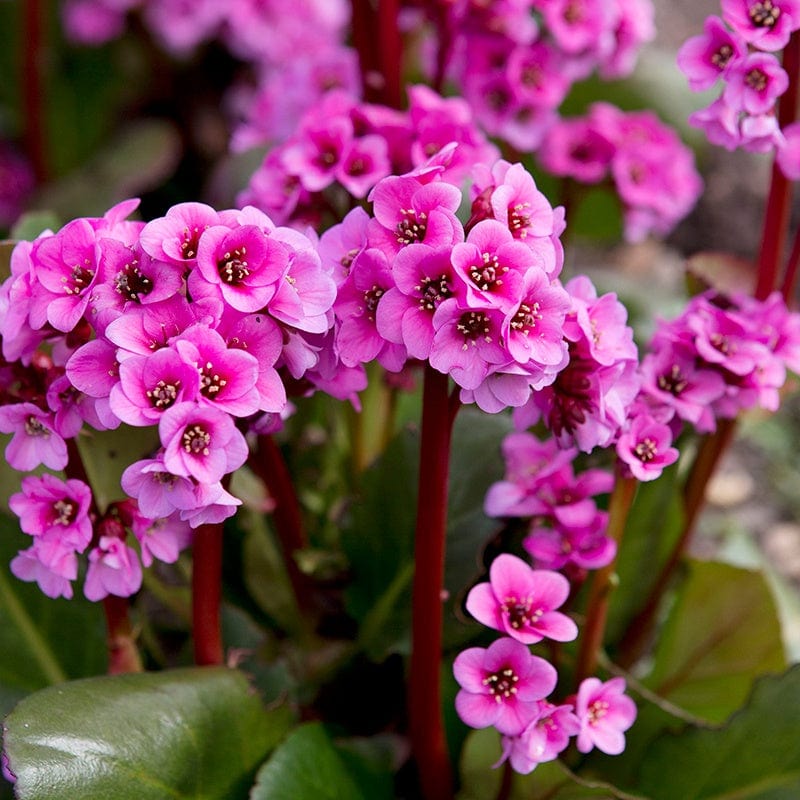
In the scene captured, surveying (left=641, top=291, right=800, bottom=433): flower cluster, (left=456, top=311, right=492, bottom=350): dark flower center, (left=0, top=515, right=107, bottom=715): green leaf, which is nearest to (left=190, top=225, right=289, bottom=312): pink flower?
(left=456, top=311, right=492, bottom=350): dark flower center

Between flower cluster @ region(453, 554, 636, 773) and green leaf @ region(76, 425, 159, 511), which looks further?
green leaf @ region(76, 425, 159, 511)

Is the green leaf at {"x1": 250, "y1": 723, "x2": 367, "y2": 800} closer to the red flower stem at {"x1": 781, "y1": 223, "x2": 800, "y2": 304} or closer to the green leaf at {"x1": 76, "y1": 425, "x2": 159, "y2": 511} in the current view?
the green leaf at {"x1": 76, "y1": 425, "x2": 159, "y2": 511}

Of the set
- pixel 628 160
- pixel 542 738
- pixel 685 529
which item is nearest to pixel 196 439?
pixel 542 738

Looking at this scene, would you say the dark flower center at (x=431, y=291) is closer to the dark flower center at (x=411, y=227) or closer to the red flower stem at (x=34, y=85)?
the dark flower center at (x=411, y=227)

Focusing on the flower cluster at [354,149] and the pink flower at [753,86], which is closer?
the pink flower at [753,86]

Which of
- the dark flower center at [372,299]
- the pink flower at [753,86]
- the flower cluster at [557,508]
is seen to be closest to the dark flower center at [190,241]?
the dark flower center at [372,299]

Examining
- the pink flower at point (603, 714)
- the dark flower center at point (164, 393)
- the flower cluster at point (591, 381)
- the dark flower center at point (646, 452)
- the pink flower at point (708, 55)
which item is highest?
the pink flower at point (708, 55)

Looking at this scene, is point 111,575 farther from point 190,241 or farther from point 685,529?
point 685,529
